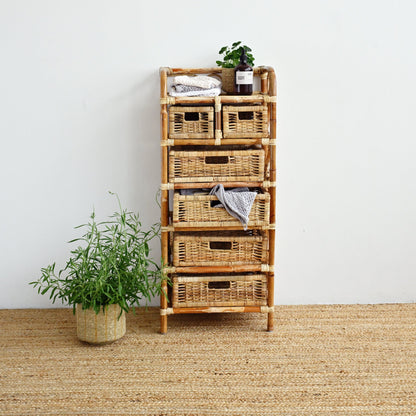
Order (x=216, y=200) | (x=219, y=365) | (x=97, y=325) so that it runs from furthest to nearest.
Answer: (x=216, y=200) < (x=97, y=325) < (x=219, y=365)

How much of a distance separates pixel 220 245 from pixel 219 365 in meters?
0.58

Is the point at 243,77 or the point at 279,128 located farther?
the point at 279,128

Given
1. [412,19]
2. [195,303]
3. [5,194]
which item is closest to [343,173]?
[412,19]

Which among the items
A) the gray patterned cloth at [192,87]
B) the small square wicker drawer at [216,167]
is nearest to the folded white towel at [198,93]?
the gray patterned cloth at [192,87]

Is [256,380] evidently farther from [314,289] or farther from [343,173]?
[343,173]

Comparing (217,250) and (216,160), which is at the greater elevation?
(216,160)

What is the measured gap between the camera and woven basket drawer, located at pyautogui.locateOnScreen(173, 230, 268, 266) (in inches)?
101

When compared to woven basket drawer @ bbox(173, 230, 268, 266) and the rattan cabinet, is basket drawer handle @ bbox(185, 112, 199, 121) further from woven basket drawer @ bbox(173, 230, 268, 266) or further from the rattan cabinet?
woven basket drawer @ bbox(173, 230, 268, 266)

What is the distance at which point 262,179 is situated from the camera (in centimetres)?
254

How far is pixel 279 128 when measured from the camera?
2838mm

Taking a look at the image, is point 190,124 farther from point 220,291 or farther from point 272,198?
point 220,291

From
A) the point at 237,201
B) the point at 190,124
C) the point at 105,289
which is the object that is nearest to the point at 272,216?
the point at 237,201

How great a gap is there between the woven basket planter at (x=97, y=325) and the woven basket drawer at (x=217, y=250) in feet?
1.21

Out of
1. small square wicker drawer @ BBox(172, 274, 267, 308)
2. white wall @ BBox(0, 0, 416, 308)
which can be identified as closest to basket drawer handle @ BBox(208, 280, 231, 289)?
small square wicker drawer @ BBox(172, 274, 267, 308)
